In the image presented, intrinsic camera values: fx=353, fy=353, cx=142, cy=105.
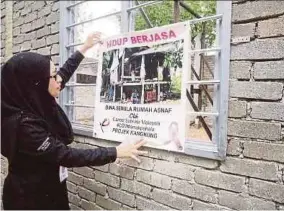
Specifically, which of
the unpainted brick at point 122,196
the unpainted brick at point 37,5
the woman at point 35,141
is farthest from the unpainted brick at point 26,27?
the unpainted brick at point 122,196

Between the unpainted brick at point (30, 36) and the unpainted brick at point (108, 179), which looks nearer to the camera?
the unpainted brick at point (108, 179)

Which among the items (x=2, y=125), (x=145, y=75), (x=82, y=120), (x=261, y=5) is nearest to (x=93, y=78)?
(x=82, y=120)

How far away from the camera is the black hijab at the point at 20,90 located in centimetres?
209

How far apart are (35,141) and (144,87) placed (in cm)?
76

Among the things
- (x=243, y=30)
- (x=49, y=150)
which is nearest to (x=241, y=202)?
(x=243, y=30)

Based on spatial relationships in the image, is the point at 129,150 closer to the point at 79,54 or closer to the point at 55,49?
the point at 79,54

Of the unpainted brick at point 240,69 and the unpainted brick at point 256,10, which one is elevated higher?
the unpainted brick at point 256,10

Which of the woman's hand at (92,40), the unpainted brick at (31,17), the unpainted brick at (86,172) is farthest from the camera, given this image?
the unpainted brick at (31,17)

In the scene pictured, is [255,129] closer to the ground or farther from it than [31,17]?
closer to the ground

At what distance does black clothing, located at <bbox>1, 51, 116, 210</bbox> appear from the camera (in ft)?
6.72

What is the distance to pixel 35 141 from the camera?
2018 millimetres

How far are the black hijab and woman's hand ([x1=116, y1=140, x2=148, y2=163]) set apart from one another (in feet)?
1.54

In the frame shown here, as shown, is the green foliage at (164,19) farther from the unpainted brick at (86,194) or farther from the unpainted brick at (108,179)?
the unpainted brick at (86,194)

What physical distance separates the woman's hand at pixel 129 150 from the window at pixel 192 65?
0.32 m
